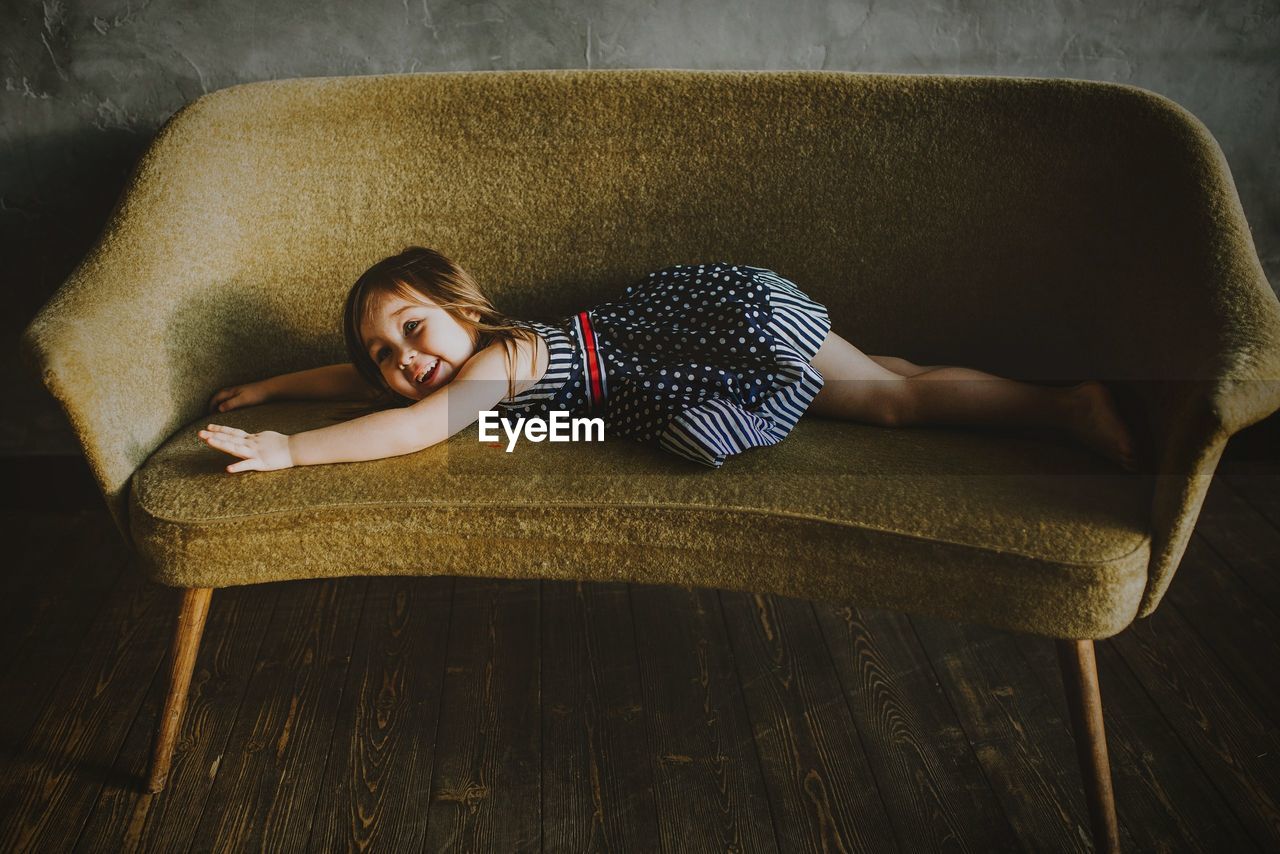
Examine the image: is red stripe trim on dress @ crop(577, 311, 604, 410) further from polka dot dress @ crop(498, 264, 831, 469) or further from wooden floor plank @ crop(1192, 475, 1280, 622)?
wooden floor plank @ crop(1192, 475, 1280, 622)

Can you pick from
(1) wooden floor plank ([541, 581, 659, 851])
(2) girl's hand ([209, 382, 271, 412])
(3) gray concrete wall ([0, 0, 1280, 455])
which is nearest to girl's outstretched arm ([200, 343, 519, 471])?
(2) girl's hand ([209, 382, 271, 412])

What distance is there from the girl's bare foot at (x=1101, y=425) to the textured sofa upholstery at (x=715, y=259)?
3cm

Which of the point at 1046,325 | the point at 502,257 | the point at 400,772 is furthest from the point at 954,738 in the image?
the point at 502,257

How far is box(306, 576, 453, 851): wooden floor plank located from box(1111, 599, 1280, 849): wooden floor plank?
1106 millimetres

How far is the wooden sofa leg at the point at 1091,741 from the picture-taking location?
3.70 feet

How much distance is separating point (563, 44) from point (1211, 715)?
1577 millimetres

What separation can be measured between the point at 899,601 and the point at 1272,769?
0.62 m

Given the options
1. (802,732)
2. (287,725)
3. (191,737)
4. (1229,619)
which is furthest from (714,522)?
(1229,619)

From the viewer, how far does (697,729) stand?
1365 mm

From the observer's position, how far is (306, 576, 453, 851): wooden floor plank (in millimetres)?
1221

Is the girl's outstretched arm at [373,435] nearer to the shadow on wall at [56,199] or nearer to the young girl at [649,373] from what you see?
the young girl at [649,373]

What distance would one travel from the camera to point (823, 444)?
1.31 metres

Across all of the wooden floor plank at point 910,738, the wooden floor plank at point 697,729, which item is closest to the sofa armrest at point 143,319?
Result: the wooden floor plank at point 697,729

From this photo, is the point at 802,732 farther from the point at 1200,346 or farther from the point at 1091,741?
the point at 1200,346
